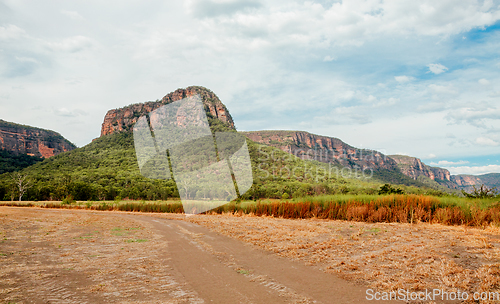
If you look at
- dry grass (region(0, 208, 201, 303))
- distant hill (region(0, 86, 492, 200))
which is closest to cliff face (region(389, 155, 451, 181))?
distant hill (region(0, 86, 492, 200))

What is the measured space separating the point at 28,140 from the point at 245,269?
7102 inches

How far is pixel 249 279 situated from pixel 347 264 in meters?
2.12

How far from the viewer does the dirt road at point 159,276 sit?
3.86 m

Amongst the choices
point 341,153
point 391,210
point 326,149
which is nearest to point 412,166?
point 341,153

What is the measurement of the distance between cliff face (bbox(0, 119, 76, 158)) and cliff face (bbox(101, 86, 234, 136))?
52574 mm

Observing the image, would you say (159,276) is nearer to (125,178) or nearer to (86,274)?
(86,274)

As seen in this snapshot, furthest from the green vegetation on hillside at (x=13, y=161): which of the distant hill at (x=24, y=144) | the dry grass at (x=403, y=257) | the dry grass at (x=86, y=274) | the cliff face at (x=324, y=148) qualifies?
the dry grass at (x=403, y=257)

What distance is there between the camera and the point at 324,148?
172 metres

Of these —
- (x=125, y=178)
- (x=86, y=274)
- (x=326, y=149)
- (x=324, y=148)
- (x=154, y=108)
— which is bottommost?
(x=86, y=274)

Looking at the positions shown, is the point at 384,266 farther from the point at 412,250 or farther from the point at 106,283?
the point at 106,283

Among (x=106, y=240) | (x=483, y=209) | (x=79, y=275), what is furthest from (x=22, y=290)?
(x=483, y=209)

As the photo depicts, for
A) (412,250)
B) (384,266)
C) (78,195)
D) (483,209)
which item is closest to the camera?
(384,266)

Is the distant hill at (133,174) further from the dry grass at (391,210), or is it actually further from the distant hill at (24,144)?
the distant hill at (24,144)

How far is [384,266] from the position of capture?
5141 millimetres
